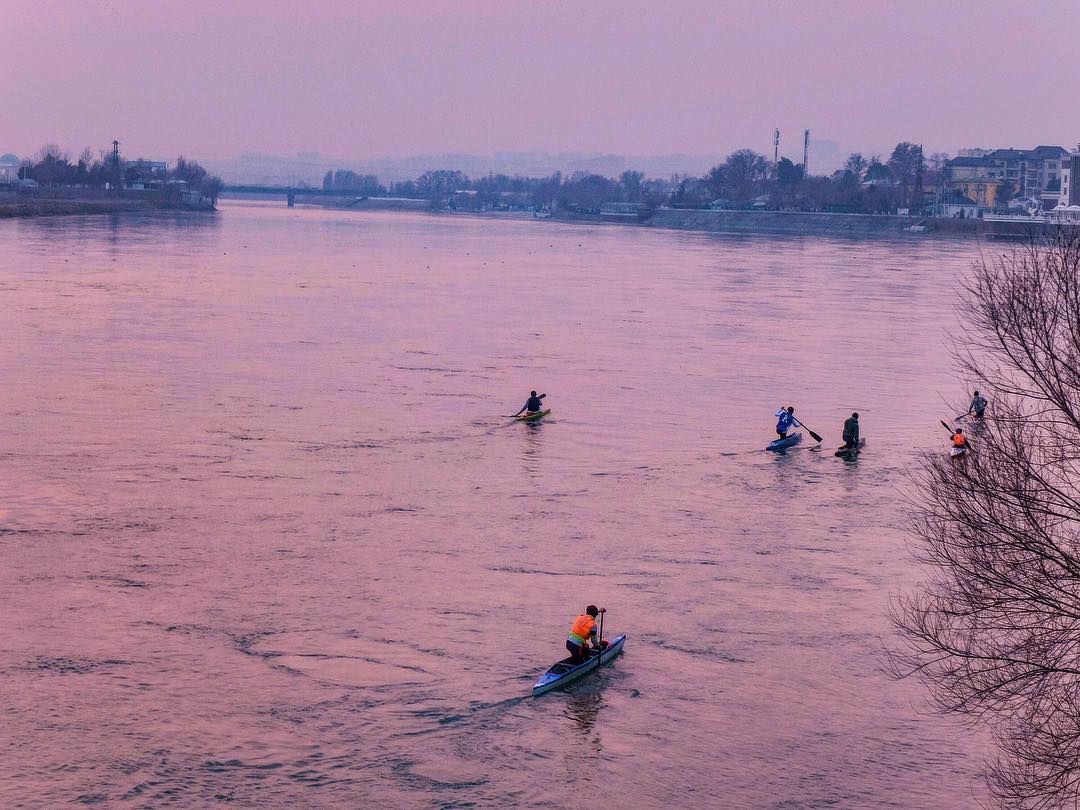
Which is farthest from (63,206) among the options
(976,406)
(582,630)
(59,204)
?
(582,630)

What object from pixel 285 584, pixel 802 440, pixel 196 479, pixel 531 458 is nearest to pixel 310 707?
pixel 285 584

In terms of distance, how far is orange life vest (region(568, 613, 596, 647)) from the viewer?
18047 millimetres

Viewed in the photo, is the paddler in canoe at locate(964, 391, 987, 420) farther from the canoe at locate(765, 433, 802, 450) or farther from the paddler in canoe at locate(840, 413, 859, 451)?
the canoe at locate(765, 433, 802, 450)

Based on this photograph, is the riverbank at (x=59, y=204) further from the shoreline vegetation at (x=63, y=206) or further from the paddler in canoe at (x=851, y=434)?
the paddler in canoe at (x=851, y=434)

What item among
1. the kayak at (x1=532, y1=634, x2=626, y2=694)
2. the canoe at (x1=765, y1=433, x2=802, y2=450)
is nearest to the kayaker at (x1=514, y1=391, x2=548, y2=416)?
the canoe at (x1=765, y1=433, x2=802, y2=450)

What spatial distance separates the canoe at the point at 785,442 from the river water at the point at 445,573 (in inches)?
17.3

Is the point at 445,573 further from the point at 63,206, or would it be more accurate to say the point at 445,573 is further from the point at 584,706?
the point at 63,206

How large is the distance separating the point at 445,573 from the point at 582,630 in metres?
4.96

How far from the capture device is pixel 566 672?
18.0 meters

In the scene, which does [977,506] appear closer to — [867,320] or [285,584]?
[285,584]

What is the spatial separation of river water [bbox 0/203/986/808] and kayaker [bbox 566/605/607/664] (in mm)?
444

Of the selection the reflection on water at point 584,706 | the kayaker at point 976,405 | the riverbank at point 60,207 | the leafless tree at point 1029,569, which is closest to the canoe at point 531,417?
the kayaker at point 976,405

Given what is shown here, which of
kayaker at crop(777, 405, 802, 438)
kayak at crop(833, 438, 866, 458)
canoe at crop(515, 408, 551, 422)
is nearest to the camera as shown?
kayak at crop(833, 438, 866, 458)

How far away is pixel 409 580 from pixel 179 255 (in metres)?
79.6
